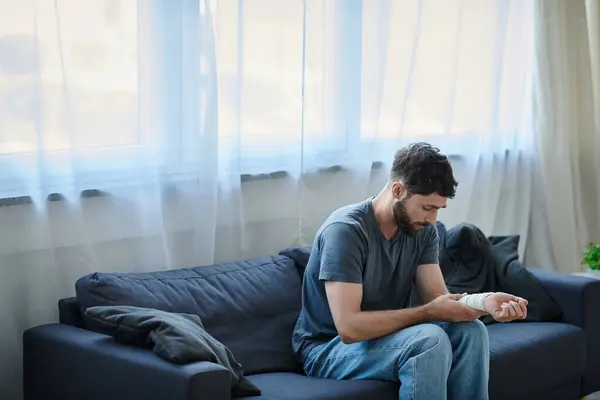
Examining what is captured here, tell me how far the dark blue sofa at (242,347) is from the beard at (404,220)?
0.51 metres

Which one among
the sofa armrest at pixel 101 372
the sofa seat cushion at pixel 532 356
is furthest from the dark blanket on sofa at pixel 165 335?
the sofa seat cushion at pixel 532 356

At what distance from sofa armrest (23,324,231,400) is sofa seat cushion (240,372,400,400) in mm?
308

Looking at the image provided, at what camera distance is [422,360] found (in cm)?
285

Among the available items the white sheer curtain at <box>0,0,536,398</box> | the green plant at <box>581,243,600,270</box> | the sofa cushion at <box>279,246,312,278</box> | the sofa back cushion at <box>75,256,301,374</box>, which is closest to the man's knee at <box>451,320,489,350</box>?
the sofa back cushion at <box>75,256,301,374</box>

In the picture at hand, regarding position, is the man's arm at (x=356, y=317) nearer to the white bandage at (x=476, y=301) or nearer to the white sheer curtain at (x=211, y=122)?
the white bandage at (x=476, y=301)

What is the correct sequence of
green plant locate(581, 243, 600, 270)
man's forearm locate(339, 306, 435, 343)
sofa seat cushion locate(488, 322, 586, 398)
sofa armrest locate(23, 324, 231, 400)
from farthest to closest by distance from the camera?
1. green plant locate(581, 243, 600, 270)
2. sofa seat cushion locate(488, 322, 586, 398)
3. man's forearm locate(339, 306, 435, 343)
4. sofa armrest locate(23, 324, 231, 400)

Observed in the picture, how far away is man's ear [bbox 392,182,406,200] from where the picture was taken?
307 cm

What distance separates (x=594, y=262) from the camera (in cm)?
430

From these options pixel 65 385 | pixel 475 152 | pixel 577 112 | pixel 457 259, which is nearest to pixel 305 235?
pixel 457 259

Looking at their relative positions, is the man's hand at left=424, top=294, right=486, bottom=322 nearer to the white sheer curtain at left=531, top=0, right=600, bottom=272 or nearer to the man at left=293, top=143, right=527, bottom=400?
the man at left=293, top=143, right=527, bottom=400

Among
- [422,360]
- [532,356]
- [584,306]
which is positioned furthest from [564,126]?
[422,360]

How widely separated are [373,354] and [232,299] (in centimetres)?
58

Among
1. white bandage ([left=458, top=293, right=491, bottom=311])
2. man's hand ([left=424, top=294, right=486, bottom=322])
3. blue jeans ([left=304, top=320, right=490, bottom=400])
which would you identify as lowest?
blue jeans ([left=304, top=320, right=490, bottom=400])

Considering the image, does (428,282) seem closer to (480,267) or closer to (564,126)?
(480,267)
